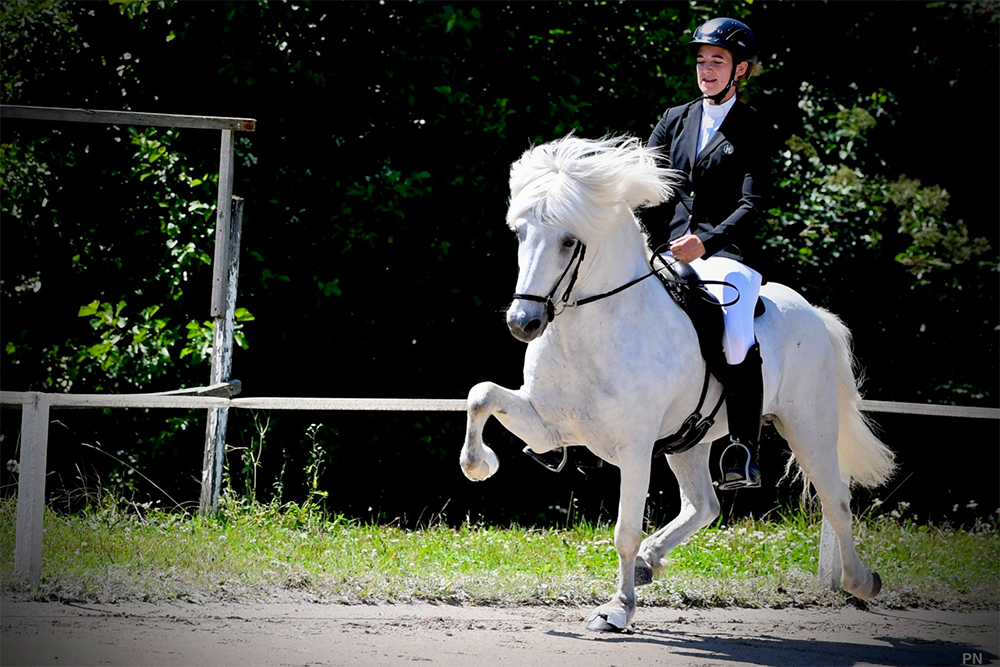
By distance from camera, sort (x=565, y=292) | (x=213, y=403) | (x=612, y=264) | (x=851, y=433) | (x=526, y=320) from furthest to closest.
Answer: (x=851, y=433)
(x=213, y=403)
(x=612, y=264)
(x=565, y=292)
(x=526, y=320)

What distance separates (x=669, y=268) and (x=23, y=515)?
3.61m

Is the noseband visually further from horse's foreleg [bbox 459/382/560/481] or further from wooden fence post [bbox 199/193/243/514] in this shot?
wooden fence post [bbox 199/193/243/514]

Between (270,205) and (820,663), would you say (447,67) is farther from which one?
Answer: (820,663)

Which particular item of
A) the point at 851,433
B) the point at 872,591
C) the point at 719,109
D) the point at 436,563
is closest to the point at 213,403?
the point at 436,563

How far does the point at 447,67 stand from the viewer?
10.1 meters

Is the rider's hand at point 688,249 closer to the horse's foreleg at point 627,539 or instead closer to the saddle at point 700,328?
the saddle at point 700,328

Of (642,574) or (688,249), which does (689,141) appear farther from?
(642,574)

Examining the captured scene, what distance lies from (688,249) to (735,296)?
457 mm

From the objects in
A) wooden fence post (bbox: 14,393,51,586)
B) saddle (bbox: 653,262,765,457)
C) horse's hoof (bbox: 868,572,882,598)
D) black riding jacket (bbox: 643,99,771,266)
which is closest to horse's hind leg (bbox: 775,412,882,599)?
horse's hoof (bbox: 868,572,882,598)

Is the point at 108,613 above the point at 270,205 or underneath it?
underneath

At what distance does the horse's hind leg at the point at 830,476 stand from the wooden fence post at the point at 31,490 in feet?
13.4

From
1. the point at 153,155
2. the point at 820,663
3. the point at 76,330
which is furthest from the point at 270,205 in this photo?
the point at 820,663

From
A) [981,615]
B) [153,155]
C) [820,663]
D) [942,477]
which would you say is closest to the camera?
[820,663]

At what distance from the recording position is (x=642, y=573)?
5.79 metres
